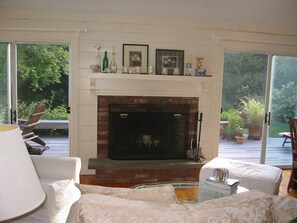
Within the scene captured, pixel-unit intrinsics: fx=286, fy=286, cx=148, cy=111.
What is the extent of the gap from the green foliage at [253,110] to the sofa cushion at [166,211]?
3.53 m

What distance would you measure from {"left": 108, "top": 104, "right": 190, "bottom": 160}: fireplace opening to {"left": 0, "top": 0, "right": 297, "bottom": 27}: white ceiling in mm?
1369

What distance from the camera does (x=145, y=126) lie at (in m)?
4.30

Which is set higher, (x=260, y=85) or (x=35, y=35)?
(x=35, y=35)

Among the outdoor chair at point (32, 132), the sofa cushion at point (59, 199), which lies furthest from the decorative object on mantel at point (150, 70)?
the sofa cushion at point (59, 199)

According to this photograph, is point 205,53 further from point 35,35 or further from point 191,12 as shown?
point 35,35

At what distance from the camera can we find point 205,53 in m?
4.32

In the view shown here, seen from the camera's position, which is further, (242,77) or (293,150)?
(242,77)

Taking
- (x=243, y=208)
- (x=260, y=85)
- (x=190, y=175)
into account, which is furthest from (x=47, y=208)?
(x=260, y=85)

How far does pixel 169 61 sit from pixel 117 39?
816 mm

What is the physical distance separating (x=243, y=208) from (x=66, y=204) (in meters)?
1.10

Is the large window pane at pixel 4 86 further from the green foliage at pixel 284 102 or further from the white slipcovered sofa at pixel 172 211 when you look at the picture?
the green foliage at pixel 284 102

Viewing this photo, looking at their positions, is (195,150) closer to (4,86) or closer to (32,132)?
(32,132)

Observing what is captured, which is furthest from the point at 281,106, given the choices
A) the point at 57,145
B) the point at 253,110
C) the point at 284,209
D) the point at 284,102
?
the point at 57,145

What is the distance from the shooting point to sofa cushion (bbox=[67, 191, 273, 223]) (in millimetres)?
1204
